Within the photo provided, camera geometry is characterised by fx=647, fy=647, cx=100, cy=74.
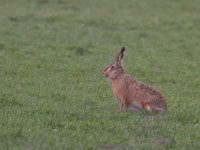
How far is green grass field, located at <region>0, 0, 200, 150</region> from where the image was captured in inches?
363

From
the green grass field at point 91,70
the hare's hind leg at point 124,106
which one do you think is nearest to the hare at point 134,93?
the hare's hind leg at point 124,106

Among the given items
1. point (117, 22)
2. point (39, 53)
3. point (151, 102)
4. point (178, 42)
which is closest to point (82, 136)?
point (151, 102)

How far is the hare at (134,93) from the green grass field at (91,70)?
17cm

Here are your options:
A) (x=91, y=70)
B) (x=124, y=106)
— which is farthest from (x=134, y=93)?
(x=91, y=70)

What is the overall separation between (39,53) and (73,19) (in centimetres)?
557

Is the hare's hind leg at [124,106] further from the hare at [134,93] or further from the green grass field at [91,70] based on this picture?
the green grass field at [91,70]

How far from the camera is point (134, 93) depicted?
10.6 m

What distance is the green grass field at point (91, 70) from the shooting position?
9.22 m

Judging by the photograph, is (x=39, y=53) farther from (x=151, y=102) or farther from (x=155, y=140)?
(x=155, y=140)

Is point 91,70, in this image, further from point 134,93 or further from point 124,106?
point 134,93

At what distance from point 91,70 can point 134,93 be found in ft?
14.0

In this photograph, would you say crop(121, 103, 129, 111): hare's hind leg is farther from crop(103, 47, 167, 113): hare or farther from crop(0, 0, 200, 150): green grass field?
crop(0, 0, 200, 150): green grass field

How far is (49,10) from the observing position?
23094 mm

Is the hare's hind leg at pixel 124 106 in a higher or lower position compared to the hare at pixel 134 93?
lower
